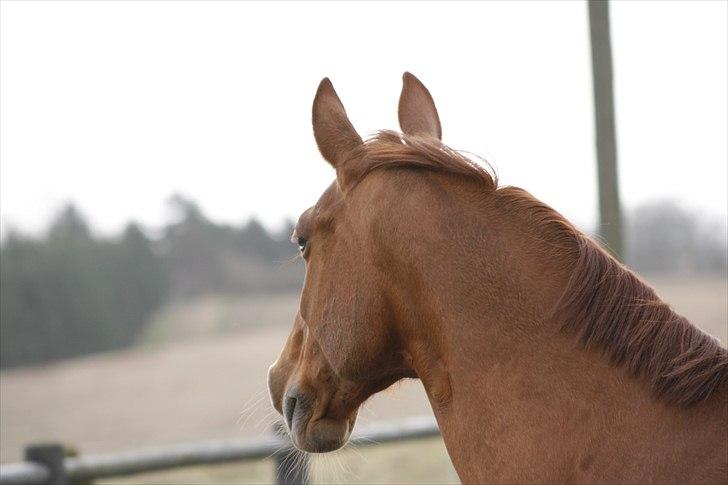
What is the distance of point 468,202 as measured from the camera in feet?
8.34

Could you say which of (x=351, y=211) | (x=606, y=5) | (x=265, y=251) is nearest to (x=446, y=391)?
(x=351, y=211)

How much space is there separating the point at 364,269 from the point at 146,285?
20228mm

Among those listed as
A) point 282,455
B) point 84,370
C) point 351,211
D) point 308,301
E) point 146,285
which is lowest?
point 84,370

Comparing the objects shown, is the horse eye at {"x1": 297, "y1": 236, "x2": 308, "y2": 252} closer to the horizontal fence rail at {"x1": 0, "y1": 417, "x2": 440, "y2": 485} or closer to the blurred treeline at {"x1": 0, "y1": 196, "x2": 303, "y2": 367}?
the horizontal fence rail at {"x1": 0, "y1": 417, "x2": 440, "y2": 485}

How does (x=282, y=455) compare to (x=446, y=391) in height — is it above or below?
below

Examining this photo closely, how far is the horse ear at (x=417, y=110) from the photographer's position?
9.98 feet

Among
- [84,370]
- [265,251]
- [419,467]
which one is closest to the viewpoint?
[419,467]

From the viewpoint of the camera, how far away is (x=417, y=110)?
3104 millimetres

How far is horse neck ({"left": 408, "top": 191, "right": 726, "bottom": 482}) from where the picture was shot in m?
2.20

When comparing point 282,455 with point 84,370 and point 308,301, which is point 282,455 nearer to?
point 308,301

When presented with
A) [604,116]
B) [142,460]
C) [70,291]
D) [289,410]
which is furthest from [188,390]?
[289,410]

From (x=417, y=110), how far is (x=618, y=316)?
1.15 metres

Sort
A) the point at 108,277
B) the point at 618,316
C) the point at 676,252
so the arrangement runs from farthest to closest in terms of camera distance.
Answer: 1. the point at 676,252
2. the point at 108,277
3. the point at 618,316

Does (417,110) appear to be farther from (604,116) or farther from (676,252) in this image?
(676,252)
